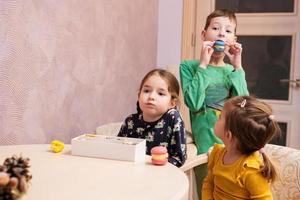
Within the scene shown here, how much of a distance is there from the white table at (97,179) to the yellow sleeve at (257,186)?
294 mm

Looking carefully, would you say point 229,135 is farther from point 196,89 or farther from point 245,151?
point 196,89

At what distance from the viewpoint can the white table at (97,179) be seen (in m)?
0.85

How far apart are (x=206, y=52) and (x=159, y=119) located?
395 mm

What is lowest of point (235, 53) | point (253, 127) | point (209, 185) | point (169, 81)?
point (209, 185)

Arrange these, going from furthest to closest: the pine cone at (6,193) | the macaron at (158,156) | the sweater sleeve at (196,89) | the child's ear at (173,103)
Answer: the sweater sleeve at (196,89) → the child's ear at (173,103) → the macaron at (158,156) → the pine cone at (6,193)

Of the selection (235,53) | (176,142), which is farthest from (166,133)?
(235,53)

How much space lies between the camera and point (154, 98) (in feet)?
5.01

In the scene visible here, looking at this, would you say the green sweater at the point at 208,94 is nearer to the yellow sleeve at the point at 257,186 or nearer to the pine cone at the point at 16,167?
the yellow sleeve at the point at 257,186

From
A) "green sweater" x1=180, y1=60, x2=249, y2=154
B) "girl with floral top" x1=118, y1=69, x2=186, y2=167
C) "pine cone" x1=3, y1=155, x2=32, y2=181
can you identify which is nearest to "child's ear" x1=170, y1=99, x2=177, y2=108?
"girl with floral top" x1=118, y1=69, x2=186, y2=167

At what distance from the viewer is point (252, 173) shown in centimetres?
126

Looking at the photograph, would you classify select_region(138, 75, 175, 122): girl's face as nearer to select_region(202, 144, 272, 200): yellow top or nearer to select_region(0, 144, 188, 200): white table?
select_region(202, 144, 272, 200): yellow top

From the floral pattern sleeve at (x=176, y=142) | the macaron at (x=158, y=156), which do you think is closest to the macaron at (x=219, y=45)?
the floral pattern sleeve at (x=176, y=142)

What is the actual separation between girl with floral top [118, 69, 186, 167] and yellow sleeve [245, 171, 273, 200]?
0.98 feet

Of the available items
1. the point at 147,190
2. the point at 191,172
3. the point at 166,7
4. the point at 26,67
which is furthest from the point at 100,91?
the point at 147,190
